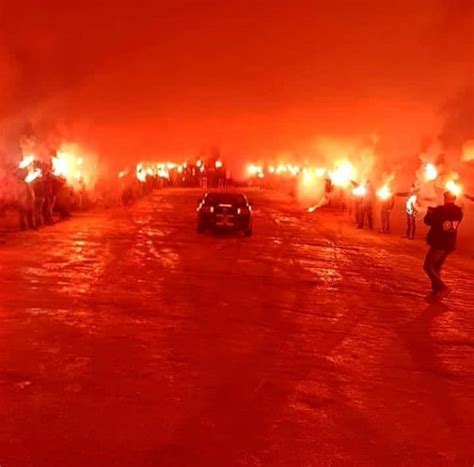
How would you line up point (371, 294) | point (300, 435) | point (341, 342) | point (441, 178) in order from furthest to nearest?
point (441, 178)
point (371, 294)
point (341, 342)
point (300, 435)

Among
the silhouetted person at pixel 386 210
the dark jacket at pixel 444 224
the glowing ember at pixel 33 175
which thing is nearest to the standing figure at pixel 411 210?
the silhouetted person at pixel 386 210

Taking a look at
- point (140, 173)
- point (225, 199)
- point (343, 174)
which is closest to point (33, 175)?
point (225, 199)

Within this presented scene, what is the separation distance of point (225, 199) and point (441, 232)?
494 inches

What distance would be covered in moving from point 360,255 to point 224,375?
12.4 metres

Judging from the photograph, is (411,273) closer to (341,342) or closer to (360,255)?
(360,255)

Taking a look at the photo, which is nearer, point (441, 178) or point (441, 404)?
point (441, 404)

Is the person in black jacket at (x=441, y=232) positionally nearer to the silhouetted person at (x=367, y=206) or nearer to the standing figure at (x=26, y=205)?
the standing figure at (x=26, y=205)

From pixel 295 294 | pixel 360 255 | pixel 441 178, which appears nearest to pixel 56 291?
pixel 295 294

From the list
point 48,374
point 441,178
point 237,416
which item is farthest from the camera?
point 441,178

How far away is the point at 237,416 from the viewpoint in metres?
6.04

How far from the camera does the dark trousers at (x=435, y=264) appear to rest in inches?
500

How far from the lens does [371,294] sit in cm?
1288

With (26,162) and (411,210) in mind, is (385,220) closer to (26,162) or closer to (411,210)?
(411,210)

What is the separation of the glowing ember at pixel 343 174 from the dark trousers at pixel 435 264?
81.3 ft
